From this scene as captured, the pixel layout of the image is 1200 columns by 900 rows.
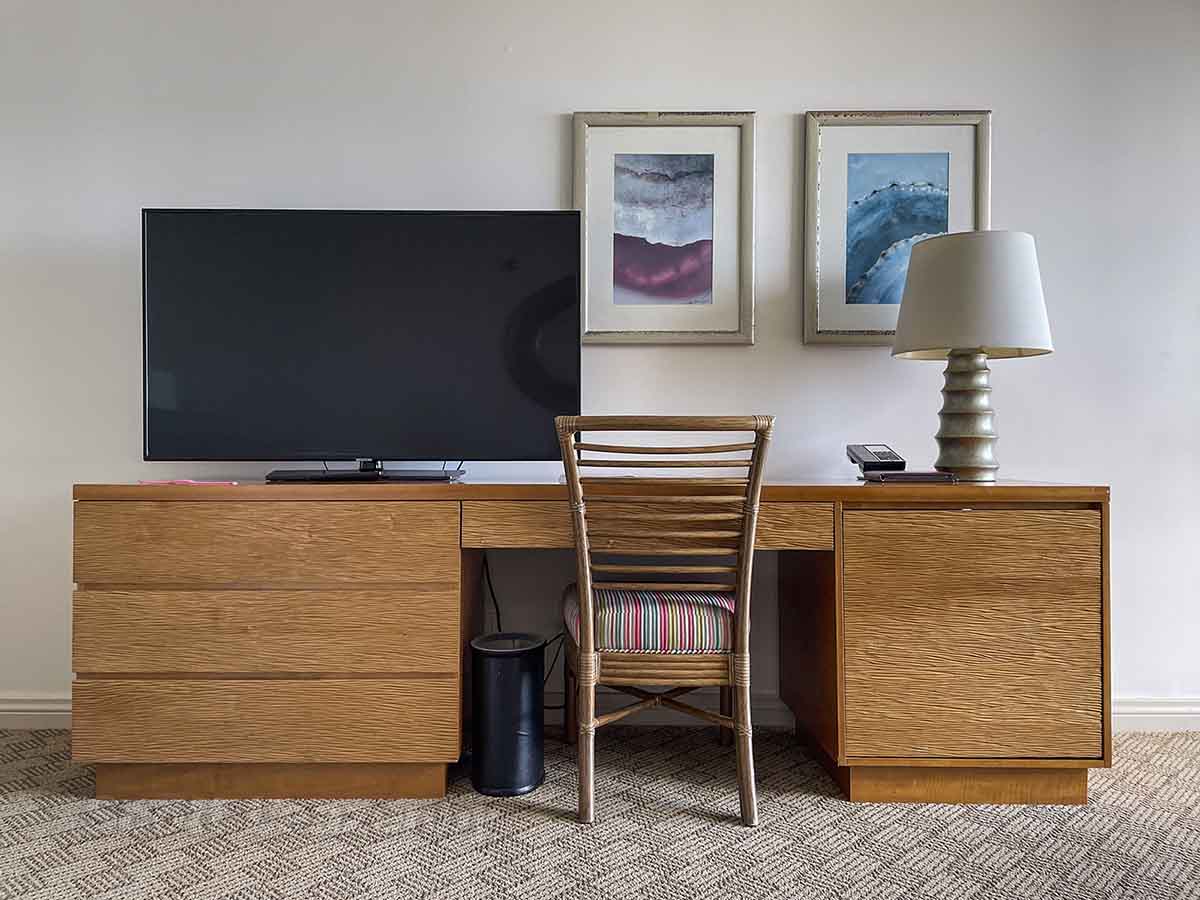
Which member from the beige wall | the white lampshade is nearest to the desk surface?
the white lampshade

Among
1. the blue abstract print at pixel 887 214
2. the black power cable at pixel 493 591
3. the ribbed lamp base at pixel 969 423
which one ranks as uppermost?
the blue abstract print at pixel 887 214

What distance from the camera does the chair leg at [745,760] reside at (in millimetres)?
1633

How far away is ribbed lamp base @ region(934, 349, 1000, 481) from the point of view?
6.29 ft

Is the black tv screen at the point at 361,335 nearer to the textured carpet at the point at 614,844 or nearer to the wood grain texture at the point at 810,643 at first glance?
the wood grain texture at the point at 810,643

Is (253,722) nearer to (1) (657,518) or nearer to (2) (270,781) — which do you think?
(2) (270,781)

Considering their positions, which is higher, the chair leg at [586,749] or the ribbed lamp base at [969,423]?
the ribbed lamp base at [969,423]

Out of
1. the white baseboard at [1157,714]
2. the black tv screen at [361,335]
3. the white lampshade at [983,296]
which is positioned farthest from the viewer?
the white baseboard at [1157,714]

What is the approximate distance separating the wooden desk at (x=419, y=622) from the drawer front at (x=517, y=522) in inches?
1.0

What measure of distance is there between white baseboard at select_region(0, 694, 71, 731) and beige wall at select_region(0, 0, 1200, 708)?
0.13 feet

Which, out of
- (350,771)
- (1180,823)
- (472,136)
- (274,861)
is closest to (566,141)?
(472,136)

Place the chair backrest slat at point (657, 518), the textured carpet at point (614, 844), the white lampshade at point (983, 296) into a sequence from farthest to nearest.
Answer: the white lampshade at point (983, 296)
the chair backrest slat at point (657, 518)
the textured carpet at point (614, 844)

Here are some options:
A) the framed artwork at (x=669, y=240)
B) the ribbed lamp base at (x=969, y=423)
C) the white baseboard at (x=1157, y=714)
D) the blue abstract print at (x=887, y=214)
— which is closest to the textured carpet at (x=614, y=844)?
the white baseboard at (x=1157, y=714)

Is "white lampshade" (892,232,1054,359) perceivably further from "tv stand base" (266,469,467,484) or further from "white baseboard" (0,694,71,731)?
"white baseboard" (0,694,71,731)

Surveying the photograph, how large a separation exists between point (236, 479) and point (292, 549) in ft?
2.18
